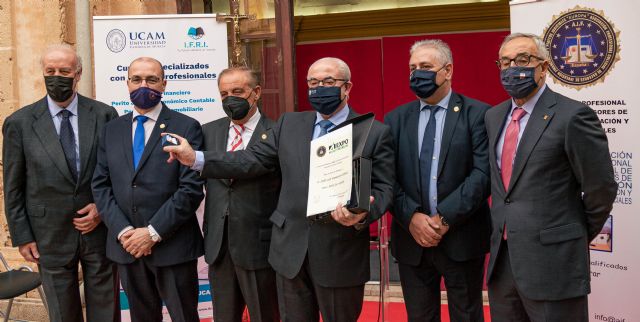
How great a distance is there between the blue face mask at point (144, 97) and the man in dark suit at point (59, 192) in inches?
14.3

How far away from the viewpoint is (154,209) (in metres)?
3.52

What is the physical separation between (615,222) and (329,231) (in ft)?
5.74

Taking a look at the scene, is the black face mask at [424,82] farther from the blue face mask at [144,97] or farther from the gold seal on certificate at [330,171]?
the blue face mask at [144,97]

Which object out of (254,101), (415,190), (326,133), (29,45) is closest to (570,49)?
(415,190)

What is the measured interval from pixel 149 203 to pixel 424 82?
5.12 feet

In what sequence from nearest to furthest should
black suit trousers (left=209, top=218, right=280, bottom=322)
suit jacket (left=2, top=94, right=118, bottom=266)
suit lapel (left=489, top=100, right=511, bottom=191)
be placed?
suit lapel (left=489, top=100, right=511, bottom=191)
black suit trousers (left=209, top=218, right=280, bottom=322)
suit jacket (left=2, top=94, right=118, bottom=266)

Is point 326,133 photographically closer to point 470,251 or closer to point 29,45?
point 470,251

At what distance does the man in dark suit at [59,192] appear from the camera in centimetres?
366

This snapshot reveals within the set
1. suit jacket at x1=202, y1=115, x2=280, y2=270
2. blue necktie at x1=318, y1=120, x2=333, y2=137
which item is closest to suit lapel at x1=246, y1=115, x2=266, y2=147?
suit jacket at x1=202, y1=115, x2=280, y2=270

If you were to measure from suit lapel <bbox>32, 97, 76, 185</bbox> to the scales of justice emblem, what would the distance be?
9.28 ft

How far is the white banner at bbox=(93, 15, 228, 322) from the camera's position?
452 centimetres

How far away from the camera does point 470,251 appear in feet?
10.7

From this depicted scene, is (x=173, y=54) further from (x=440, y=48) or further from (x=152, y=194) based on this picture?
(x=440, y=48)

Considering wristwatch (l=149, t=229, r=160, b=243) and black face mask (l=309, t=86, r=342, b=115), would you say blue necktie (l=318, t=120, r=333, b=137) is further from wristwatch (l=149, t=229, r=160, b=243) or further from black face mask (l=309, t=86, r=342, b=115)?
wristwatch (l=149, t=229, r=160, b=243)
